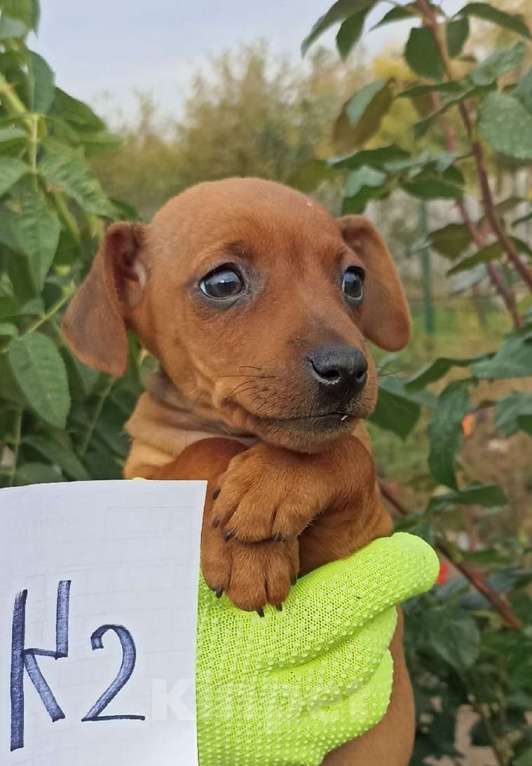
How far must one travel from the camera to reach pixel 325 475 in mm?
885

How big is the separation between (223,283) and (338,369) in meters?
0.22

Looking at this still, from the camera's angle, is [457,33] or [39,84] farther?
[457,33]

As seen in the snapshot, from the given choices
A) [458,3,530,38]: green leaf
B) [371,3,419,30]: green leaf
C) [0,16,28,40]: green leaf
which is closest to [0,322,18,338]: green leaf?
[0,16,28,40]: green leaf

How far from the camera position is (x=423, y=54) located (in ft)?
5.03

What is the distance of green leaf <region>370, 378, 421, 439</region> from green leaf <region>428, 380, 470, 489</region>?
68mm

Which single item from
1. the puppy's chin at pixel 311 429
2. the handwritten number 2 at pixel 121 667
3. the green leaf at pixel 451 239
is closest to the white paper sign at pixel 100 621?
the handwritten number 2 at pixel 121 667

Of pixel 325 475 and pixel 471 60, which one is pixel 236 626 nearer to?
pixel 325 475

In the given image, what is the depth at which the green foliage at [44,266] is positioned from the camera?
115cm

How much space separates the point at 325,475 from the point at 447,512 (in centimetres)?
111

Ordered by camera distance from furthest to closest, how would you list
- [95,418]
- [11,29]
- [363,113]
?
[363,113]
[95,418]
[11,29]

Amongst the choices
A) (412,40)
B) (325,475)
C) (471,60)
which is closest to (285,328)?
(325,475)

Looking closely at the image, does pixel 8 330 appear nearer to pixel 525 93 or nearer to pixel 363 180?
pixel 363 180

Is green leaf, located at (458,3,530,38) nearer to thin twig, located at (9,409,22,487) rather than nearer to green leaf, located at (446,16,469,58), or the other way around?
green leaf, located at (446,16,469,58)

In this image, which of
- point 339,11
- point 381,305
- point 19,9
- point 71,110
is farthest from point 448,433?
point 19,9
